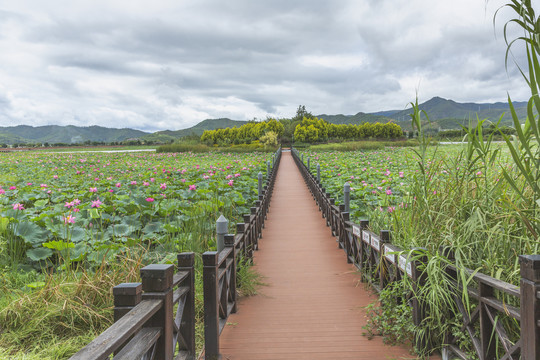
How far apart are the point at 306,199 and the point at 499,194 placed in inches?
365

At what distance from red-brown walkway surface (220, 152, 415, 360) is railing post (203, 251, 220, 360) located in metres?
0.16

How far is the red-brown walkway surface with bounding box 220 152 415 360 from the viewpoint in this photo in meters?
3.06

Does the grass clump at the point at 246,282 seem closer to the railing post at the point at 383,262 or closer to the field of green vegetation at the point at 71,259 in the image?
the field of green vegetation at the point at 71,259

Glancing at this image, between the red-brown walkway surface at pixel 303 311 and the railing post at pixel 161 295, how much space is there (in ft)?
3.92

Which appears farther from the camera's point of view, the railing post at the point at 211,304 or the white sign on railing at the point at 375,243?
the white sign on railing at the point at 375,243

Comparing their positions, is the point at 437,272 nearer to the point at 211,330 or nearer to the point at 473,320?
the point at 473,320

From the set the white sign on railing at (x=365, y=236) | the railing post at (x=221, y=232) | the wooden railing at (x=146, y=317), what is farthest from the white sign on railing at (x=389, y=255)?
the wooden railing at (x=146, y=317)

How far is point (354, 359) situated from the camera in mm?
2895

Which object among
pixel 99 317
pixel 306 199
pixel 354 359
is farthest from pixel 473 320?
pixel 306 199

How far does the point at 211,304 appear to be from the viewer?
9.49ft

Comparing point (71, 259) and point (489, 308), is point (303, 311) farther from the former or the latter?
point (71, 259)

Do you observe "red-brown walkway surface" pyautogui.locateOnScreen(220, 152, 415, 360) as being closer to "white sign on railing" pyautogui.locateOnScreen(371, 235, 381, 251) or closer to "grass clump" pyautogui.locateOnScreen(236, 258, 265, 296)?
"grass clump" pyautogui.locateOnScreen(236, 258, 265, 296)

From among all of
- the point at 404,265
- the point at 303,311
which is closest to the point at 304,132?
the point at 303,311

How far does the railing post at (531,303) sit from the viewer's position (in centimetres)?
173
